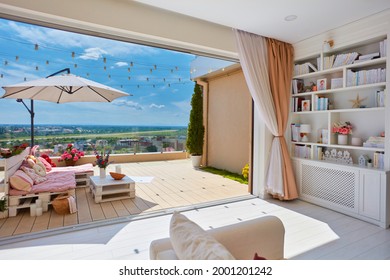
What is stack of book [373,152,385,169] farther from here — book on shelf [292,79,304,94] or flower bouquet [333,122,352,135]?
book on shelf [292,79,304,94]

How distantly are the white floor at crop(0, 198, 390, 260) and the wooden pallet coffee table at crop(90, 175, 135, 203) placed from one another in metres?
0.92

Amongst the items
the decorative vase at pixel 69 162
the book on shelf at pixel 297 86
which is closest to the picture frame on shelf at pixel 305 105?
the book on shelf at pixel 297 86

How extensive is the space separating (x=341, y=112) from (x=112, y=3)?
3.54 metres

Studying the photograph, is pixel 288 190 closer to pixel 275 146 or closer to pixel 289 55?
pixel 275 146

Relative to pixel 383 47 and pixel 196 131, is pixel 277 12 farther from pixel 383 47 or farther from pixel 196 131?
pixel 196 131

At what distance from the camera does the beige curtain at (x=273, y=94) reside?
12.3ft

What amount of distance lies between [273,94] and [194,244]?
3.37m

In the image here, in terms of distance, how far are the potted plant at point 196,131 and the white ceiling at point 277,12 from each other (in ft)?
12.7

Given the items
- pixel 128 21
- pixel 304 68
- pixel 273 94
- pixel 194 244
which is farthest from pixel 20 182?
pixel 304 68

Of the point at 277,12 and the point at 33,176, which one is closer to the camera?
the point at 277,12

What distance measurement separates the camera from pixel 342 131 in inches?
138

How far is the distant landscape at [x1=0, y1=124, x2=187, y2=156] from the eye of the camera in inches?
208

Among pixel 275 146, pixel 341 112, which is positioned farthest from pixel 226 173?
pixel 341 112
